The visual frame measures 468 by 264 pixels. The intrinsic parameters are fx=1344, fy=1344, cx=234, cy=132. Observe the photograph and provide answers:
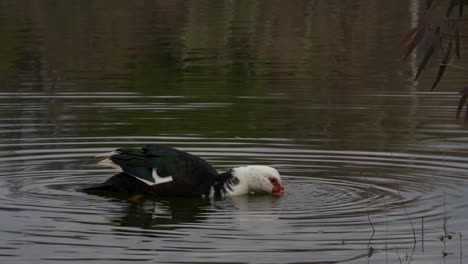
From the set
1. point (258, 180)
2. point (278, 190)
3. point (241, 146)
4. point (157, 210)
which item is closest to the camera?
point (157, 210)

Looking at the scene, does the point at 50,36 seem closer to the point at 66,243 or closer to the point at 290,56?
the point at 290,56

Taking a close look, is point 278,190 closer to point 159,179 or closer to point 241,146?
point 159,179

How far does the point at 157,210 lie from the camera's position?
13.1 metres

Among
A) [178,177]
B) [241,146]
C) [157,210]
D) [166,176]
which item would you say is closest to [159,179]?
[166,176]

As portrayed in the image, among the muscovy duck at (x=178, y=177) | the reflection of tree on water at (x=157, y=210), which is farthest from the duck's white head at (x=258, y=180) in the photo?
the reflection of tree on water at (x=157, y=210)

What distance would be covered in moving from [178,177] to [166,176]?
0.40ft

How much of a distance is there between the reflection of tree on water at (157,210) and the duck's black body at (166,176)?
9 centimetres

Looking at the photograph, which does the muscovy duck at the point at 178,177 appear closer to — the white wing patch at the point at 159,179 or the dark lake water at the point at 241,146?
the white wing patch at the point at 159,179

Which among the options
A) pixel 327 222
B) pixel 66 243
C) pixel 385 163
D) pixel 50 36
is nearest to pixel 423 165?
pixel 385 163

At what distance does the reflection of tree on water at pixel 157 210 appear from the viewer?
1234 centimetres

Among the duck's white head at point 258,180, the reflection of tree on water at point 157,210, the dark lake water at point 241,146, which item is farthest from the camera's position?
the duck's white head at point 258,180

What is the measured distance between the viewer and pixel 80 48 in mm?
34406

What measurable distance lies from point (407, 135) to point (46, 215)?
664 centimetres

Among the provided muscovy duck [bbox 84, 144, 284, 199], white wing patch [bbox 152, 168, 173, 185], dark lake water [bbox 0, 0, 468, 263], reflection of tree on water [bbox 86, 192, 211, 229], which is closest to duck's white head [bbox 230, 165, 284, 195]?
muscovy duck [bbox 84, 144, 284, 199]
